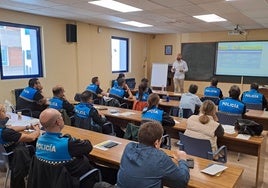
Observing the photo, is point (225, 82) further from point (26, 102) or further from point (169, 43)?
point (26, 102)

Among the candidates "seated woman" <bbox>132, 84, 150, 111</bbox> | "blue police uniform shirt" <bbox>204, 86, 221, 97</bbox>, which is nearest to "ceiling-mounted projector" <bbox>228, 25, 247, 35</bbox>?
"blue police uniform shirt" <bbox>204, 86, 221, 97</bbox>

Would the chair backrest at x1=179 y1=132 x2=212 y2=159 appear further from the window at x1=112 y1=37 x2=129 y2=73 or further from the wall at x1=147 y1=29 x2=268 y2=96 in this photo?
the wall at x1=147 y1=29 x2=268 y2=96

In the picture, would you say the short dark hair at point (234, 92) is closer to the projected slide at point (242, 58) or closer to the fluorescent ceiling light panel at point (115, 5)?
the fluorescent ceiling light panel at point (115, 5)

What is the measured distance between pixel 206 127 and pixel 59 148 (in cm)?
166

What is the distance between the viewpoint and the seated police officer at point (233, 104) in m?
3.90

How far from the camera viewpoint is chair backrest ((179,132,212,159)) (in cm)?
259

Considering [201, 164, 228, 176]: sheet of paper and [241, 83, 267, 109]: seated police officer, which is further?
[241, 83, 267, 109]: seated police officer

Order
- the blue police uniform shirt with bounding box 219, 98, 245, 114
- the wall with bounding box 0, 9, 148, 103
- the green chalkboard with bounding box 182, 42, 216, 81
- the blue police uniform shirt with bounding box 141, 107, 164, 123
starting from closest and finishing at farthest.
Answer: the blue police uniform shirt with bounding box 141, 107, 164, 123
the blue police uniform shirt with bounding box 219, 98, 245, 114
the wall with bounding box 0, 9, 148, 103
the green chalkboard with bounding box 182, 42, 216, 81

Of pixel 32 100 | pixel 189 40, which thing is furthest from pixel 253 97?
pixel 189 40

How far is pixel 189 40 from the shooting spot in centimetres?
940

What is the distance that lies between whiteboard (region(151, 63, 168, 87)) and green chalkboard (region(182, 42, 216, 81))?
950 mm

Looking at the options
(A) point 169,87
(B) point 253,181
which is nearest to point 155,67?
(A) point 169,87

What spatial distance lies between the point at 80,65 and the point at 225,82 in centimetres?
523

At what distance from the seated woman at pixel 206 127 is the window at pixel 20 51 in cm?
440
